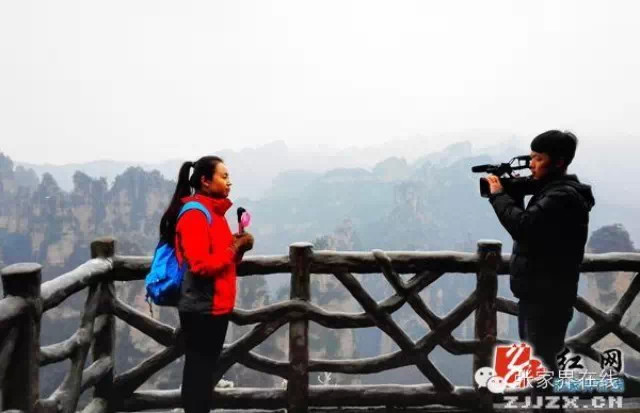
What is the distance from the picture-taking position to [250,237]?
333 centimetres

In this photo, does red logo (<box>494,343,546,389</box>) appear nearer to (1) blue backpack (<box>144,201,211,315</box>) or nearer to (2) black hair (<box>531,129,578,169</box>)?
→ (2) black hair (<box>531,129,578,169</box>)

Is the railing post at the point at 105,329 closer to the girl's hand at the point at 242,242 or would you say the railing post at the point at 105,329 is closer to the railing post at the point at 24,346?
the railing post at the point at 24,346

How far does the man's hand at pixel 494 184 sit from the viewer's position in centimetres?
316

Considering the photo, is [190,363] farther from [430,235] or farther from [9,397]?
[430,235]

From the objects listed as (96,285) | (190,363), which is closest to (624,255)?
(190,363)

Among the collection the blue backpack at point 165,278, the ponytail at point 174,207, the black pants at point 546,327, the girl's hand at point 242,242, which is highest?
the ponytail at point 174,207

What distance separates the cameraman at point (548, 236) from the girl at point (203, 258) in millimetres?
1637

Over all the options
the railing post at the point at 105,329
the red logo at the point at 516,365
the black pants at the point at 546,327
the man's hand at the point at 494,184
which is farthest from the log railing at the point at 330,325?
the man's hand at the point at 494,184

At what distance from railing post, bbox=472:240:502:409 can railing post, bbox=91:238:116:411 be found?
296 cm

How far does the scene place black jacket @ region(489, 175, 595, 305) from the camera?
9.71ft

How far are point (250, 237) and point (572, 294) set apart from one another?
1.98m

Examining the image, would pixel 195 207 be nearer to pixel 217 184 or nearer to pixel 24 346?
pixel 217 184

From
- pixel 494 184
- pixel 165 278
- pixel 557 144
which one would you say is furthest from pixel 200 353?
pixel 557 144

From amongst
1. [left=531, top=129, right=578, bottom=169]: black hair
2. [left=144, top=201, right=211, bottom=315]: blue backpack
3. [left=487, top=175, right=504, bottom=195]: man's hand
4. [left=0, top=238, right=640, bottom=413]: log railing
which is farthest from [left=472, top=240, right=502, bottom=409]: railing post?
[left=144, top=201, right=211, bottom=315]: blue backpack
